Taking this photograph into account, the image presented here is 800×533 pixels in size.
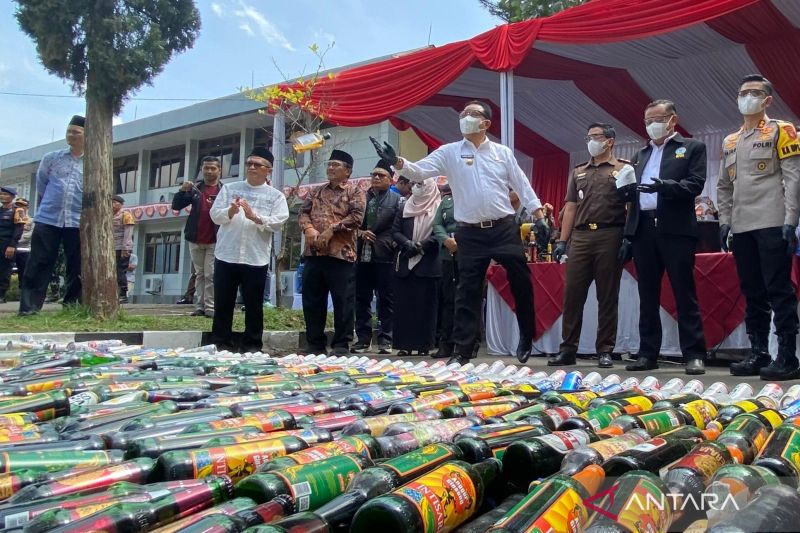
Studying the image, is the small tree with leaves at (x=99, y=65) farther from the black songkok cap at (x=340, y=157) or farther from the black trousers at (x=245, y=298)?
the black songkok cap at (x=340, y=157)

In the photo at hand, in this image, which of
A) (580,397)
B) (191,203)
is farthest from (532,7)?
(580,397)

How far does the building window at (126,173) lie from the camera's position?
26.6 metres

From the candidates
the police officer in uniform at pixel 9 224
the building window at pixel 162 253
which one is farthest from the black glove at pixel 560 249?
the building window at pixel 162 253

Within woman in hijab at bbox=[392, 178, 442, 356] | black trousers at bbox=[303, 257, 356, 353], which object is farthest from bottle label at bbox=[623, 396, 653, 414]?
woman in hijab at bbox=[392, 178, 442, 356]

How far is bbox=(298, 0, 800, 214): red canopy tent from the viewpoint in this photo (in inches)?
253

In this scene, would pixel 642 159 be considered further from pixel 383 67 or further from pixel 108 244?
pixel 108 244

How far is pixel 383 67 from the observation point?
313 inches

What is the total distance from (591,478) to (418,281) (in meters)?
4.51

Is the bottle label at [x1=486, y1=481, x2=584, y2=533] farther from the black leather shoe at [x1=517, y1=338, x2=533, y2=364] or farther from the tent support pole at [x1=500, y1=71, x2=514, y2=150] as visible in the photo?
the tent support pole at [x1=500, y1=71, x2=514, y2=150]

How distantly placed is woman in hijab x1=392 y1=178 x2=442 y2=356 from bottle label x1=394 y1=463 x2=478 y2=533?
4385 millimetres

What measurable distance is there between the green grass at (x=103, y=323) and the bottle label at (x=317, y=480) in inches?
195

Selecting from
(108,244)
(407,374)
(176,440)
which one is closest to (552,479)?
(176,440)

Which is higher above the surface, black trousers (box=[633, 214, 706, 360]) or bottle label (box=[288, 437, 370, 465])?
black trousers (box=[633, 214, 706, 360])

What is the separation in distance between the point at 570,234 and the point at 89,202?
4.51 meters
